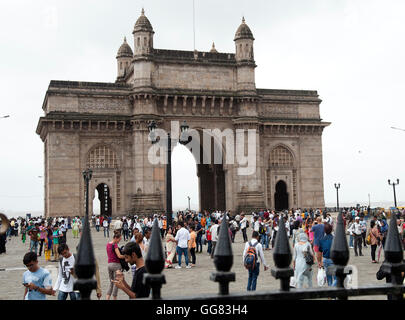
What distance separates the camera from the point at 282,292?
3.29 meters

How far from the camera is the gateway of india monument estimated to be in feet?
135

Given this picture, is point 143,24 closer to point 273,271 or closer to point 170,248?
point 170,248

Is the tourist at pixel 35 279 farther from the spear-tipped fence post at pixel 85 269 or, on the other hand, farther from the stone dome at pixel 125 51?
the stone dome at pixel 125 51

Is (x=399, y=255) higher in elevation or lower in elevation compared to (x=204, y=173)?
lower

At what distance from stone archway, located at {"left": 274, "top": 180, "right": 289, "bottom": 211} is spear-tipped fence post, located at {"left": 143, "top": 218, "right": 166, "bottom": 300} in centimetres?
4570

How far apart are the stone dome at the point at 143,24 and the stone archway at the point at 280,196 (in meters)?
18.2

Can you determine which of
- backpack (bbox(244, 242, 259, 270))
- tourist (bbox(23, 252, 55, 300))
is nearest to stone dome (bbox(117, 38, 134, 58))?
backpack (bbox(244, 242, 259, 270))

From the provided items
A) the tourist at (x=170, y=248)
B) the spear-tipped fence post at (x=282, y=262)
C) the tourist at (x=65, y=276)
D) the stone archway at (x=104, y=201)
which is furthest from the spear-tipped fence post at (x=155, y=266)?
the stone archway at (x=104, y=201)

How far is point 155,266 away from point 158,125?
39077 millimetres

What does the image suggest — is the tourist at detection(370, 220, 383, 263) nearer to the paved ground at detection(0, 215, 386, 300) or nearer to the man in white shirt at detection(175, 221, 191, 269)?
the paved ground at detection(0, 215, 386, 300)

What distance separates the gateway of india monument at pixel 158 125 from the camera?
41.1 m
